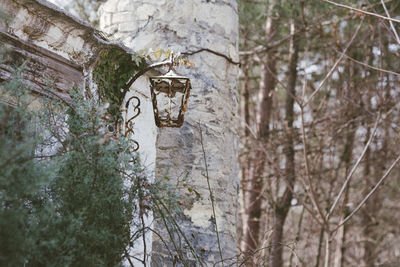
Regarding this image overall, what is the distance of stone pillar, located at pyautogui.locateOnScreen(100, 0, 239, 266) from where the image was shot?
4.45 meters

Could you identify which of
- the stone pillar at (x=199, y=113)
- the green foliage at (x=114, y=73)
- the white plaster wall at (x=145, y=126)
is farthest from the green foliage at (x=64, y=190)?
the stone pillar at (x=199, y=113)

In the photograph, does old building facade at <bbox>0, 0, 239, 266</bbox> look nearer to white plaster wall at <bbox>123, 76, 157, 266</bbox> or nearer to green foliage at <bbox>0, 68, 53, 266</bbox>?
white plaster wall at <bbox>123, 76, 157, 266</bbox>

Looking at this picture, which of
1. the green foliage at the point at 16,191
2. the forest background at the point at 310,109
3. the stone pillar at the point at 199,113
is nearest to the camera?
the green foliage at the point at 16,191

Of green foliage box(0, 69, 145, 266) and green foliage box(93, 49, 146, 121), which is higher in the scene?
green foliage box(93, 49, 146, 121)

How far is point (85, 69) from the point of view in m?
3.60

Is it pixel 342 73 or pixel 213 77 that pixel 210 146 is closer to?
pixel 213 77

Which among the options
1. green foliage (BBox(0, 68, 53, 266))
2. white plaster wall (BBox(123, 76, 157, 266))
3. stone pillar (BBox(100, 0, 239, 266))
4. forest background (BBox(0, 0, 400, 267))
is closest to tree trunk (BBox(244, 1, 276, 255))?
forest background (BBox(0, 0, 400, 267))

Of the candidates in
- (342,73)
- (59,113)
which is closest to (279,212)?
(342,73)

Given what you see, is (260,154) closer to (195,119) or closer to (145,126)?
(195,119)

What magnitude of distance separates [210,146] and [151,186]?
1.81 meters

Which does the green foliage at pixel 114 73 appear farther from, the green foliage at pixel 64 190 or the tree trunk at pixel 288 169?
the tree trunk at pixel 288 169

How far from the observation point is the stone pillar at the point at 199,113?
14.6ft

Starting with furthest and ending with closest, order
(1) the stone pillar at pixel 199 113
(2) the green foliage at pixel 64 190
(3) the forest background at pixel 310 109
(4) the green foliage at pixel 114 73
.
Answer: (3) the forest background at pixel 310 109, (1) the stone pillar at pixel 199 113, (4) the green foliage at pixel 114 73, (2) the green foliage at pixel 64 190

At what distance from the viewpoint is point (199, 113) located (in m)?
4.63
